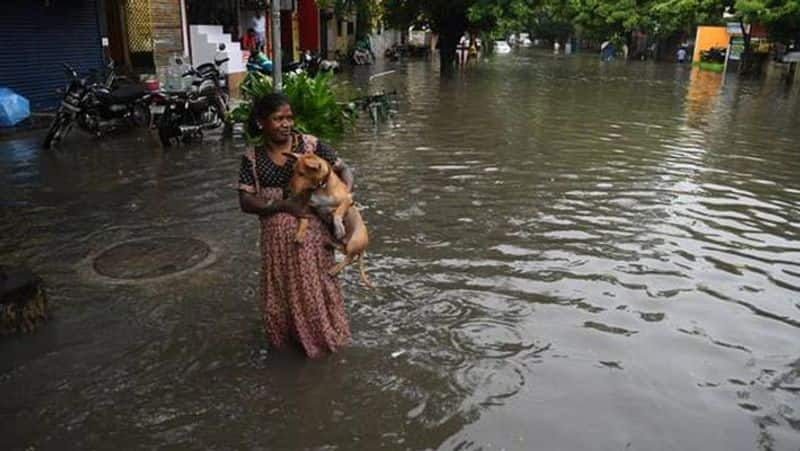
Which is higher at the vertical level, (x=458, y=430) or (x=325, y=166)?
(x=325, y=166)

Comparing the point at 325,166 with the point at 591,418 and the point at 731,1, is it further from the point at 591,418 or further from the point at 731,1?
the point at 731,1

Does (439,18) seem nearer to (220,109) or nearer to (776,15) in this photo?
(776,15)

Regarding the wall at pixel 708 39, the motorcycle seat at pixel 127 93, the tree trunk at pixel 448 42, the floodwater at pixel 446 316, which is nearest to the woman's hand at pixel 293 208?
the floodwater at pixel 446 316

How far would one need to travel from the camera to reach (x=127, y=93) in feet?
36.7

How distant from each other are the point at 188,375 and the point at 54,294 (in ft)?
5.80

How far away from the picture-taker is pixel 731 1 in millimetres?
33719

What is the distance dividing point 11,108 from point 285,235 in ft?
32.1

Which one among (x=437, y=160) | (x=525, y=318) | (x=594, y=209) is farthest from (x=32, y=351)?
(x=437, y=160)

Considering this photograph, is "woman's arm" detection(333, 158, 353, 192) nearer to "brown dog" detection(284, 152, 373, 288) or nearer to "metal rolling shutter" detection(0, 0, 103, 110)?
"brown dog" detection(284, 152, 373, 288)

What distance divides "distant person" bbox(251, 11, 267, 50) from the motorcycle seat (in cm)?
975

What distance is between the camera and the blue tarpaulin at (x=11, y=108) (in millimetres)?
11211

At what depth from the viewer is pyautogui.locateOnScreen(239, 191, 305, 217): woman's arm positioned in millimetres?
3711

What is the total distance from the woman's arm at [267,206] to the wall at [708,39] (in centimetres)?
4755

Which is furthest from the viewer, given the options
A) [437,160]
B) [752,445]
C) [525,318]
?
[437,160]
